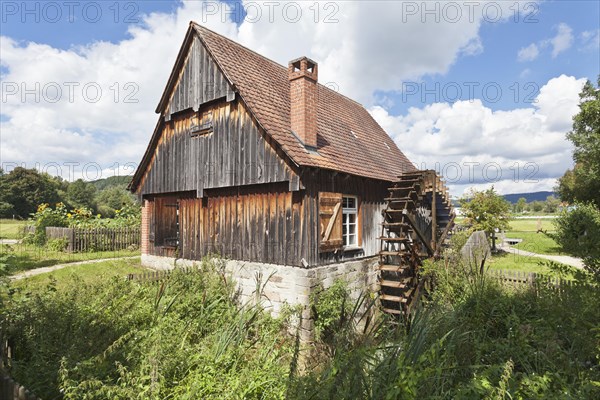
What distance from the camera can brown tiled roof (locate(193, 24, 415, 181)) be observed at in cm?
899

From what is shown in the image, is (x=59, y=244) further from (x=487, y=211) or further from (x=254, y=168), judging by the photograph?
(x=487, y=211)

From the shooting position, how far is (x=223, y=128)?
10.1 m

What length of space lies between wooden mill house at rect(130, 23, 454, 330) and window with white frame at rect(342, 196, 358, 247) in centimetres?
3

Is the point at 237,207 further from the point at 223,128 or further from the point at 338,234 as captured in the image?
the point at 338,234

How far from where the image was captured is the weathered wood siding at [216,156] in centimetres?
899

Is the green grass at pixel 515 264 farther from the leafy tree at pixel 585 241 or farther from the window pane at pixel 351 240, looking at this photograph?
the leafy tree at pixel 585 241

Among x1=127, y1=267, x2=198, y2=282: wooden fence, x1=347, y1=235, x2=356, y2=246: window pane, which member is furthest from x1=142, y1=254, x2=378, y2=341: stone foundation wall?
x1=347, y1=235, x2=356, y2=246: window pane

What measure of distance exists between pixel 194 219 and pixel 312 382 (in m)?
8.15

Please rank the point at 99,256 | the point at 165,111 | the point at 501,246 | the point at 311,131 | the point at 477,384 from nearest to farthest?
the point at 477,384, the point at 311,131, the point at 165,111, the point at 99,256, the point at 501,246

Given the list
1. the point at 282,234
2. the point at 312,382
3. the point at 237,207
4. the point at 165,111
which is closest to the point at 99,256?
the point at 165,111

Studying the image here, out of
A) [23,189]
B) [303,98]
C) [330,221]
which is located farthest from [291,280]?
[23,189]

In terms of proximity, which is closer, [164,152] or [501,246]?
[164,152]

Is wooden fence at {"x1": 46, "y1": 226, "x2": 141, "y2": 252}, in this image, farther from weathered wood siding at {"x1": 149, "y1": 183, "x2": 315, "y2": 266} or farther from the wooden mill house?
weathered wood siding at {"x1": 149, "y1": 183, "x2": 315, "y2": 266}

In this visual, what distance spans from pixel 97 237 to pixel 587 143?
2893cm
